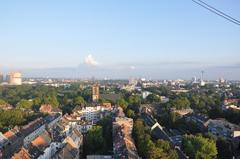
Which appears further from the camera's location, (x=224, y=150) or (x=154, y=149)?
(x=224, y=150)

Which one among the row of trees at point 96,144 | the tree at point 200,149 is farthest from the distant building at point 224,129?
the row of trees at point 96,144

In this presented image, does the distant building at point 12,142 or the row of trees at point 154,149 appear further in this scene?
the distant building at point 12,142

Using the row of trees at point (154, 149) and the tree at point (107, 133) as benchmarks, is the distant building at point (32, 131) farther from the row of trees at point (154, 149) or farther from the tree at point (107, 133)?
the row of trees at point (154, 149)

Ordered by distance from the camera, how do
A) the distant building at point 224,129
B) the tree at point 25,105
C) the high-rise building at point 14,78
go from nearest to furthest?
the distant building at point 224,129 < the tree at point 25,105 < the high-rise building at point 14,78

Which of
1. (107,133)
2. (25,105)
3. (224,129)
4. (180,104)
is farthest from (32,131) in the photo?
(180,104)

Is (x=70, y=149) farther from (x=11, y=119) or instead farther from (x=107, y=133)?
(x=11, y=119)

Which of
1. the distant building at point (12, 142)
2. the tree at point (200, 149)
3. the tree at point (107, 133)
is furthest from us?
the tree at point (107, 133)

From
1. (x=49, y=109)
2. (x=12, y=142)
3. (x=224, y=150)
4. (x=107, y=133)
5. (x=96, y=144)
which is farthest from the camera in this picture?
(x=49, y=109)

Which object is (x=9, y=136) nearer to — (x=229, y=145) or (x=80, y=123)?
(x=80, y=123)

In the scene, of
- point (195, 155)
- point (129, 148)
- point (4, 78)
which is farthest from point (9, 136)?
point (4, 78)
